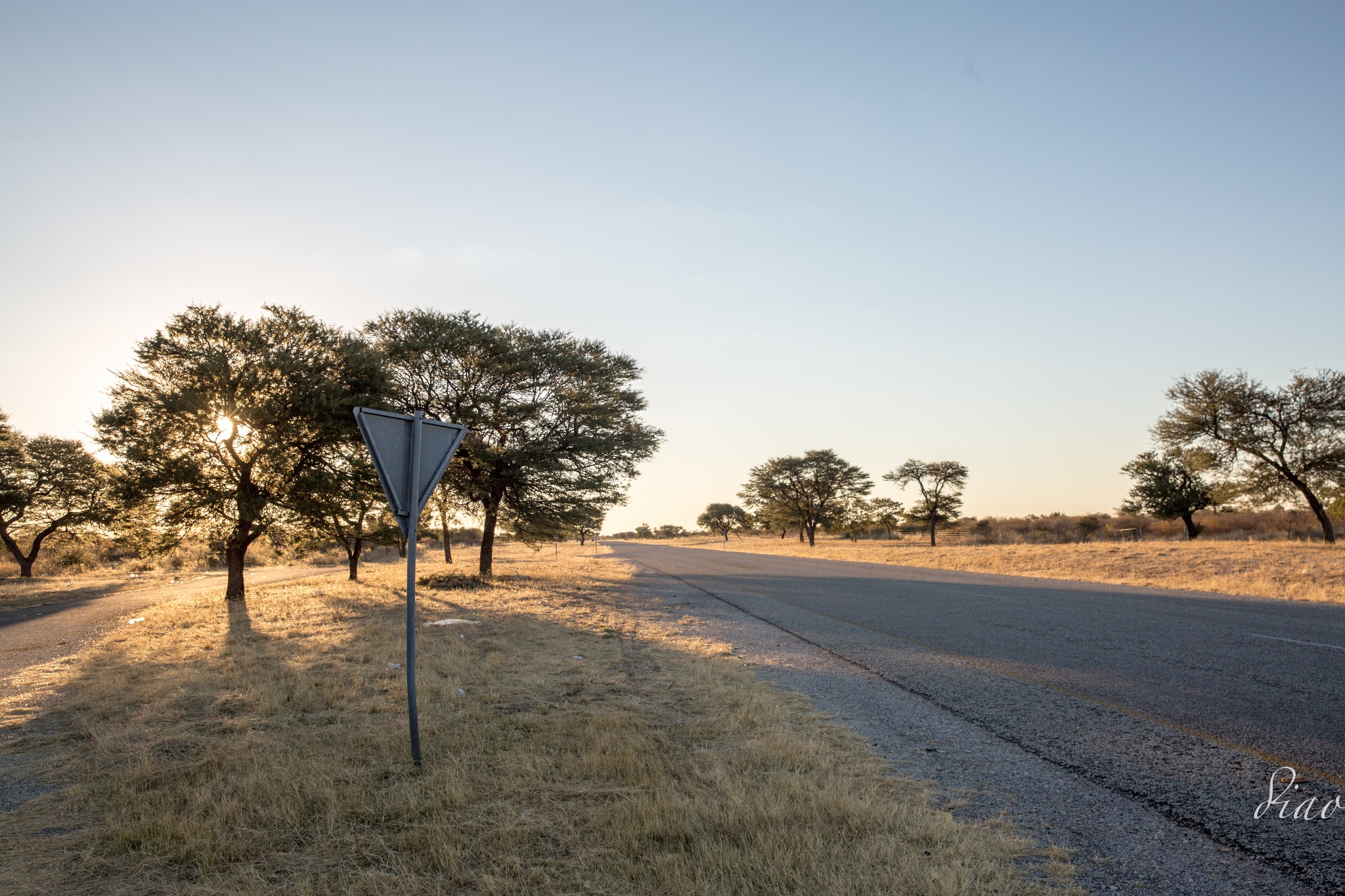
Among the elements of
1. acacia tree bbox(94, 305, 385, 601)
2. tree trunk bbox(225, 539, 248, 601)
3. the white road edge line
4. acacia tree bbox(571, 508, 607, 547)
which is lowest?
the white road edge line

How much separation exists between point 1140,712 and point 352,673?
8.77 m

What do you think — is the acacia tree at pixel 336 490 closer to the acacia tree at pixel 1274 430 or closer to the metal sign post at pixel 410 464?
the metal sign post at pixel 410 464

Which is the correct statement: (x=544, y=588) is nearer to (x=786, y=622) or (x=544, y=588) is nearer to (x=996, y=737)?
(x=786, y=622)

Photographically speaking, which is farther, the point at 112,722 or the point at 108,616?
the point at 108,616

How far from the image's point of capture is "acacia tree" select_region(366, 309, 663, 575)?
19922mm

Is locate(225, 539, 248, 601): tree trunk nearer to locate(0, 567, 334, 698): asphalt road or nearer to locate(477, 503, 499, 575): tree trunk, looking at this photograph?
locate(0, 567, 334, 698): asphalt road

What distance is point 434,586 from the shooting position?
19906mm

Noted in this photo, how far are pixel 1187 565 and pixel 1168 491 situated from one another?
89.1ft

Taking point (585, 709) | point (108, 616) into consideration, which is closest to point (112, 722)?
point (585, 709)

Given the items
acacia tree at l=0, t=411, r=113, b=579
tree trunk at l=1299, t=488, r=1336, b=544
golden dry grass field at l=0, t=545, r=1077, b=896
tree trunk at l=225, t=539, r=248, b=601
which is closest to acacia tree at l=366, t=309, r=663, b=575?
tree trunk at l=225, t=539, r=248, b=601

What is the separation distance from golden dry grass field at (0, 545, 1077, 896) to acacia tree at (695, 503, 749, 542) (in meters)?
117

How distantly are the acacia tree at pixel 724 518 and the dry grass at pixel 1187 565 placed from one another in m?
90.0

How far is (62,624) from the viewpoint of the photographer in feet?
49.4

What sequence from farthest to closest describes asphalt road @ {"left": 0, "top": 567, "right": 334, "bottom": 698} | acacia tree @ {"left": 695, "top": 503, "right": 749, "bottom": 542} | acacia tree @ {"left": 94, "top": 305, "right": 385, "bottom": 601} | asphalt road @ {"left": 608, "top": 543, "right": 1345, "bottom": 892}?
1. acacia tree @ {"left": 695, "top": 503, "right": 749, "bottom": 542}
2. acacia tree @ {"left": 94, "top": 305, "right": 385, "bottom": 601}
3. asphalt road @ {"left": 0, "top": 567, "right": 334, "bottom": 698}
4. asphalt road @ {"left": 608, "top": 543, "right": 1345, "bottom": 892}
